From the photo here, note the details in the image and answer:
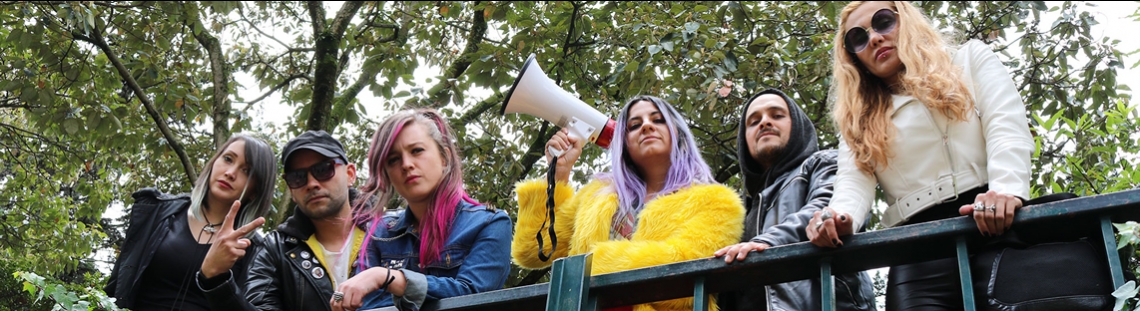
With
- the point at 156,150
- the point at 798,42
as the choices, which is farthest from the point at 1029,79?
the point at 156,150

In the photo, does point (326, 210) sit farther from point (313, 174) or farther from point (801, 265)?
point (801, 265)

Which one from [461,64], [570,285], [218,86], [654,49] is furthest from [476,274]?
[218,86]

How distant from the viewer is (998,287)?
7.80 feet

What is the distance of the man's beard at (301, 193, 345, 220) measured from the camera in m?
3.81

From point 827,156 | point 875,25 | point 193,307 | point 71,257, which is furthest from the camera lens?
point 71,257

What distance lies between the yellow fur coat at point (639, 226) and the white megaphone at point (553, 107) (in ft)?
0.63

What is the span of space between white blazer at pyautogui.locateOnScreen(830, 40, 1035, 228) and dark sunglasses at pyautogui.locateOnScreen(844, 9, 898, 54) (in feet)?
0.66

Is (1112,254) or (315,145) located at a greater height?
(315,145)

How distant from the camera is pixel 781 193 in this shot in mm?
3234

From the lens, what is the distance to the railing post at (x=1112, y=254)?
2070mm

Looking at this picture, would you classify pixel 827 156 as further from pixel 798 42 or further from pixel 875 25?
pixel 798 42

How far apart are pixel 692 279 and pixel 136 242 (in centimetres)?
237

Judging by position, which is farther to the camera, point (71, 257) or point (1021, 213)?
point (71, 257)

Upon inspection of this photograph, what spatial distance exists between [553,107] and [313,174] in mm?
932
